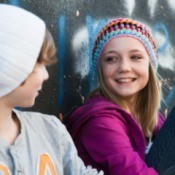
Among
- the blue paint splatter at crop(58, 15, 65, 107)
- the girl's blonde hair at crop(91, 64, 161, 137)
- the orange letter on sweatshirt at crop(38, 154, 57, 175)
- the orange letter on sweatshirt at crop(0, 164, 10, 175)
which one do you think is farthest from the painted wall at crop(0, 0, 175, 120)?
the orange letter on sweatshirt at crop(0, 164, 10, 175)

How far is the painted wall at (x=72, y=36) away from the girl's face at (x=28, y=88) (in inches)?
30.5

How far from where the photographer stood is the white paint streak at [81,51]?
2.98 meters

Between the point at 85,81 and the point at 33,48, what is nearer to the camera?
the point at 33,48

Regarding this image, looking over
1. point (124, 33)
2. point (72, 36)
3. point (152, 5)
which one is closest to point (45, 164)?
point (124, 33)

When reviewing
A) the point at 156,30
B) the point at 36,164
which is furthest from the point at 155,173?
the point at 156,30

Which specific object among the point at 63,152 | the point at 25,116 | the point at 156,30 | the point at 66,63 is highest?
the point at 156,30

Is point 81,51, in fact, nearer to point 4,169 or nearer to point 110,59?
point 110,59

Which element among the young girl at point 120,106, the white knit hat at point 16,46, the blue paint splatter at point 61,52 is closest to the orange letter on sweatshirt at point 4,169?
the white knit hat at point 16,46

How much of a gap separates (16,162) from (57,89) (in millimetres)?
1159

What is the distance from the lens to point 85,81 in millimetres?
3119

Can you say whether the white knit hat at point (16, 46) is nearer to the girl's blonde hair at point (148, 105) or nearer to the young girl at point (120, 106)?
the young girl at point (120, 106)

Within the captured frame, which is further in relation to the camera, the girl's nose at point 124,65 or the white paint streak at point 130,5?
the white paint streak at point 130,5

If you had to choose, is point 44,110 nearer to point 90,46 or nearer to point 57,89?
point 57,89

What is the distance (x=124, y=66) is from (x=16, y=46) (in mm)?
962
